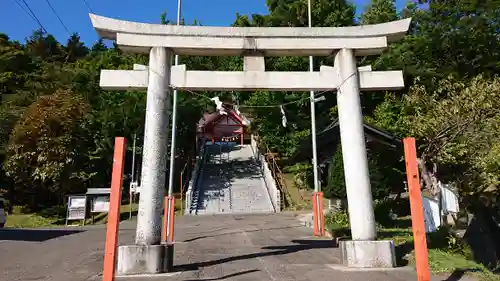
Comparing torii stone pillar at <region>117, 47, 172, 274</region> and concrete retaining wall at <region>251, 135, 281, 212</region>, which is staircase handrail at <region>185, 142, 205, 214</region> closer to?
concrete retaining wall at <region>251, 135, 281, 212</region>

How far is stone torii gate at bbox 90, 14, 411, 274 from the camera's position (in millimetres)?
7621

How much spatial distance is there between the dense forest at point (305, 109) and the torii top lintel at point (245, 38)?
7.19 metres

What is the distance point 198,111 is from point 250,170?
7.00 m

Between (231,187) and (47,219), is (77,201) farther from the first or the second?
(231,187)

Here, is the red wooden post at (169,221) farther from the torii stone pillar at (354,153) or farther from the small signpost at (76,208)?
the small signpost at (76,208)

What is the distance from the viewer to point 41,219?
24.1 m

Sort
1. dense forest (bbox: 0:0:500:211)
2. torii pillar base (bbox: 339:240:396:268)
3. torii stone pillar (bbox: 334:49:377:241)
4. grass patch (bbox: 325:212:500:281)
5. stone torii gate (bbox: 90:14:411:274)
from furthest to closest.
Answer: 1. dense forest (bbox: 0:0:500:211)
2. torii stone pillar (bbox: 334:49:377:241)
3. stone torii gate (bbox: 90:14:411:274)
4. torii pillar base (bbox: 339:240:396:268)
5. grass patch (bbox: 325:212:500:281)

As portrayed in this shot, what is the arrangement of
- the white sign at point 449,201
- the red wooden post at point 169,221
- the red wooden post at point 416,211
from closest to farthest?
the red wooden post at point 416,211, the white sign at point 449,201, the red wooden post at point 169,221

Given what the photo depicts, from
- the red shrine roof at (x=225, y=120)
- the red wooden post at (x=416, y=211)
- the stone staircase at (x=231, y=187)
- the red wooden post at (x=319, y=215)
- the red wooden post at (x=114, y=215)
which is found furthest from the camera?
the red shrine roof at (x=225, y=120)

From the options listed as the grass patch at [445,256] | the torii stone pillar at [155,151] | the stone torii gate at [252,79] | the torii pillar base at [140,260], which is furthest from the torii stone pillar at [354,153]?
→ the torii pillar base at [140,260]

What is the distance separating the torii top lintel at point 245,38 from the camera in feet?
26.4

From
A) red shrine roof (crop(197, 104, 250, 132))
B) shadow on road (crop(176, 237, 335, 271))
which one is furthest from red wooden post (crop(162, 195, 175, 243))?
red shrine roof (crop(197, 104, 250, 132))

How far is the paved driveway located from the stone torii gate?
0.82 meters

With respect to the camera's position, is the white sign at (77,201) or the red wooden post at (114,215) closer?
the red wooden post at (114,215)
